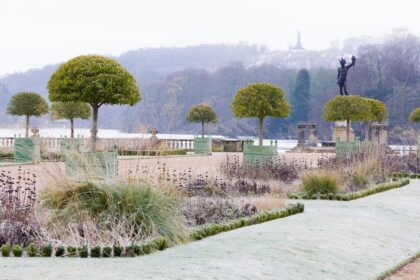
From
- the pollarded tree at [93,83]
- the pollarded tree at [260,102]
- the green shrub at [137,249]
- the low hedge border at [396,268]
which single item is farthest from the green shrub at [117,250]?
the pollarded tree at [260,102]

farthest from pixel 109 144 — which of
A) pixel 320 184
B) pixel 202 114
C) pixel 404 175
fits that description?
pixel 202 114

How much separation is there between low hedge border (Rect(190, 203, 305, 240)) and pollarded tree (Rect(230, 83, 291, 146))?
1239 centimetres

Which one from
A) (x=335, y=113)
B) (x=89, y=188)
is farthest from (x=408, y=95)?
(x=89, y=188)

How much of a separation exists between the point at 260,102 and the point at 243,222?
1392cm

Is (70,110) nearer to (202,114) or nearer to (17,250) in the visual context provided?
(202,114)

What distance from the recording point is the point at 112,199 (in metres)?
8.25

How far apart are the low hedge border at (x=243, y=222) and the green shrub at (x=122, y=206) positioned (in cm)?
32

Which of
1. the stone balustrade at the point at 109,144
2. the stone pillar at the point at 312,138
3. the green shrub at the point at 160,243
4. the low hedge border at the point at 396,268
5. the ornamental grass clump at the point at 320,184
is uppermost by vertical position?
the stone pillar at the point at 312,138

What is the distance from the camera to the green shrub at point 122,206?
8.09 m

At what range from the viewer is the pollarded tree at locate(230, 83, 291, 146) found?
23.8 meters

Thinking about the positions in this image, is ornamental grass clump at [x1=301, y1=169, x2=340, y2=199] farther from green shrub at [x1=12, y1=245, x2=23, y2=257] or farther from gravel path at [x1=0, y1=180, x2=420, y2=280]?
green shrub at [x1=12, y1=245, x2=23, y2=257]

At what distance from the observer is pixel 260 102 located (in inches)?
928

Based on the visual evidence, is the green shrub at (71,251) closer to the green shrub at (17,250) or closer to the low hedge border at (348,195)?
the green shrub at (17,250)

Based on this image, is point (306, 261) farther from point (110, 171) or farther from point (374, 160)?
point (374, 160)
